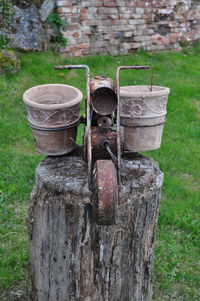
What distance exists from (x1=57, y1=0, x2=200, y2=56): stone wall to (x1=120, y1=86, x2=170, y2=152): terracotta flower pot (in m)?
5.05

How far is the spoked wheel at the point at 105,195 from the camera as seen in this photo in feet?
5.62

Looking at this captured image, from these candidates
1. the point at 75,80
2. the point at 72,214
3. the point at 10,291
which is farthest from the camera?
the point at 75,80

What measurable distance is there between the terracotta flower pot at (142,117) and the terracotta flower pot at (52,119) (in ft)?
0.88

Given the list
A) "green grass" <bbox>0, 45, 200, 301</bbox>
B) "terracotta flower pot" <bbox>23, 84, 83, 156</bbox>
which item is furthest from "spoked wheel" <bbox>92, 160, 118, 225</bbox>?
"green grass" <bbox>0, 45, 200, 301</bbox>

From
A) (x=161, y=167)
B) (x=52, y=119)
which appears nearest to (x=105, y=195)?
(x=52, y=119)

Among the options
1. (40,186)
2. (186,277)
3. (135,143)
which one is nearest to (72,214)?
(40,186)

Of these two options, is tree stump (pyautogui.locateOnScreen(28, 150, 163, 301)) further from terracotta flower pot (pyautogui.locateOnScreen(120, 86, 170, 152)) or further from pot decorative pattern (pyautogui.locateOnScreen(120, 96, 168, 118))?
pot decorative pattern (pyautogui.locateOnScreen(120, 96, 168, 118))

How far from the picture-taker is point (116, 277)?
217cm

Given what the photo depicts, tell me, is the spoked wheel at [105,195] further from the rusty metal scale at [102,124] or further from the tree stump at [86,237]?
the tree stump at [86,237]

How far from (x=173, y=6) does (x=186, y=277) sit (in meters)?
6.91

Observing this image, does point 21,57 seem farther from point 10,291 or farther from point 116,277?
point 116,277

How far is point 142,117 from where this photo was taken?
90.8 inches

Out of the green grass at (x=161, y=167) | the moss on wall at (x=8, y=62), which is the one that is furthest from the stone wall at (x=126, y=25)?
the moss on wall at (x=8, y=62)

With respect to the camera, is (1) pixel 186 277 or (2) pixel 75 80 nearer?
(1) pixel 186 277
